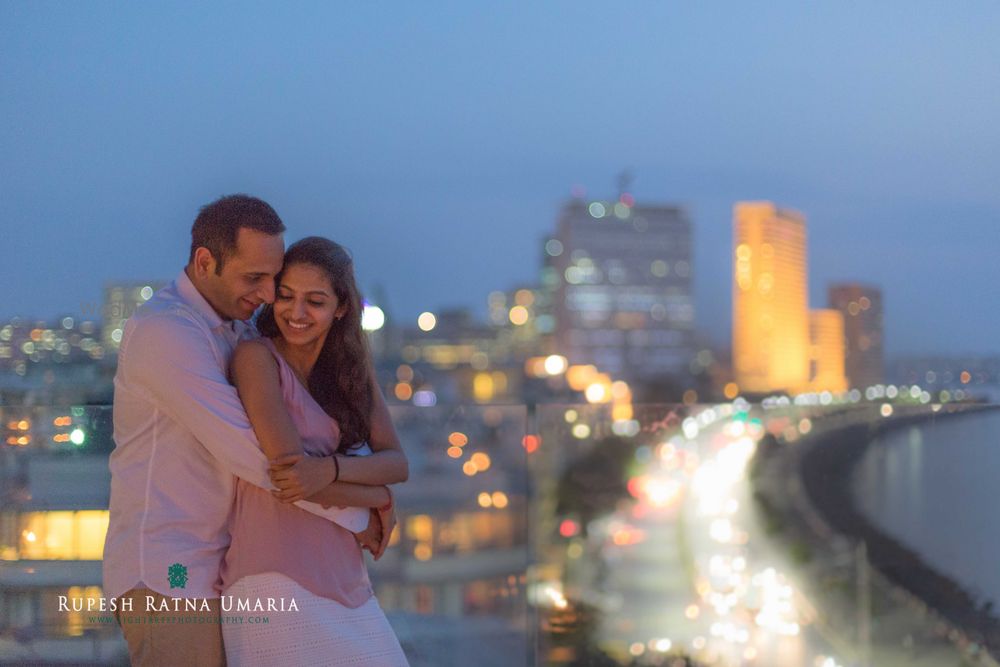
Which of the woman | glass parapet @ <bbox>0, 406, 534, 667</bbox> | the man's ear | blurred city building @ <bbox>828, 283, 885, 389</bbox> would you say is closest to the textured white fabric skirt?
the woman

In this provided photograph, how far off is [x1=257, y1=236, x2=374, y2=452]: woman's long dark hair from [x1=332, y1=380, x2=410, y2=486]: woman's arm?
21mm

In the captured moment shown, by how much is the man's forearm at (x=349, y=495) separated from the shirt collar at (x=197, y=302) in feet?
1.14

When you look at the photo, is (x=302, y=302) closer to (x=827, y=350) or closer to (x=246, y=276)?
(x=246, y=276)

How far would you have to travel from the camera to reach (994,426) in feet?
13.1

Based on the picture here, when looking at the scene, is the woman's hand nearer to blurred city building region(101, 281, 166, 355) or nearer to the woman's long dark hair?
the woman's long dark hair

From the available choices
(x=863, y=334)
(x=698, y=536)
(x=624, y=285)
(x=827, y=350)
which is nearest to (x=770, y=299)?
(x=624, y=285)

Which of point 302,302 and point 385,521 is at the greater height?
point 302,302

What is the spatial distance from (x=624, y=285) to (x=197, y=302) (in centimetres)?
12888

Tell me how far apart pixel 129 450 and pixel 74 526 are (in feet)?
5.29

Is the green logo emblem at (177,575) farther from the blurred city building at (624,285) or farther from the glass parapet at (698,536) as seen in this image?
the blurred city building at (624,285)

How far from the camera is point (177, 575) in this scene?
1.95 metres

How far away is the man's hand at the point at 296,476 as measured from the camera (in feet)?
6.34

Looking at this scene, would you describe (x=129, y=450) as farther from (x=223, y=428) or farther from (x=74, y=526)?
(x=74, y=526)

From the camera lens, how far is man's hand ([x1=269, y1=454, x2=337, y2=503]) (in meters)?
1.93
